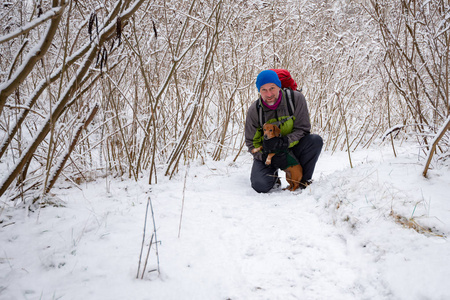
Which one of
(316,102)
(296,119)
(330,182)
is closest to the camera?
(330,182)

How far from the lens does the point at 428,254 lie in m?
1.04

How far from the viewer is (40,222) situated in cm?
145

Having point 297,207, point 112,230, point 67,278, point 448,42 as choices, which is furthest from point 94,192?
point 448,42

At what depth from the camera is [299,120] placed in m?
2.52

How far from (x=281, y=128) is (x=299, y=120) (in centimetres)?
18

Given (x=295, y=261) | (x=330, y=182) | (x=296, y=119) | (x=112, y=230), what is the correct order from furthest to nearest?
(x=296, y=119) < (x=330, y=182) < (x=112, y=230) < (x=295, y=261)

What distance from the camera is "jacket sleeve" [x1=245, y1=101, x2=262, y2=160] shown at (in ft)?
8.50

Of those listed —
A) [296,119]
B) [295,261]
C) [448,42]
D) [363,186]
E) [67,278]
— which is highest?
[448,42]

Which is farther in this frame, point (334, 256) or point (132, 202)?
point (132, 202)

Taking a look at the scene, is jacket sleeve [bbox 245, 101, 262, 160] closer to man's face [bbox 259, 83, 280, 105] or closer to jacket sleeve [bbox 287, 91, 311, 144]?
man's face [bbox 259, 83, 280, 105]

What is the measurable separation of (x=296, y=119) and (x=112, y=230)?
1.83 meters

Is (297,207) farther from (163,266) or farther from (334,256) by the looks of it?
(163,266)

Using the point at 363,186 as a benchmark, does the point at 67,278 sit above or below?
below

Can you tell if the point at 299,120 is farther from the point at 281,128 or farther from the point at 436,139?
the point at 436,139
